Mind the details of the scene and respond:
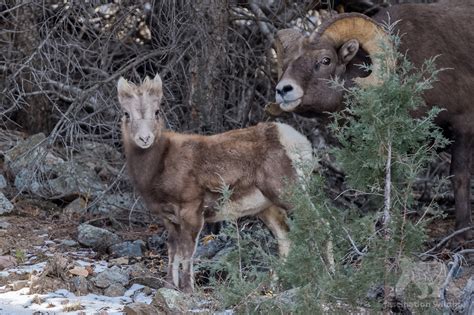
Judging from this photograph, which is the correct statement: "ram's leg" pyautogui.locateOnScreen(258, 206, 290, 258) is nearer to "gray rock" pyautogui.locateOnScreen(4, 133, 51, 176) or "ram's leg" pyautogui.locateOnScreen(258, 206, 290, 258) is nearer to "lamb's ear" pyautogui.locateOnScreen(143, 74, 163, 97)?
"lamb's ear" pyautogui.locateOnScreen(143, 74, 163, 97)

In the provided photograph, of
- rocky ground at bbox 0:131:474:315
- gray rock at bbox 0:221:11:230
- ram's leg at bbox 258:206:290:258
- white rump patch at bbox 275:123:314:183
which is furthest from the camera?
gray rock at bbox 0:221:11:230

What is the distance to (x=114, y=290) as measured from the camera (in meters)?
8.59

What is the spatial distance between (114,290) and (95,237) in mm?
1628

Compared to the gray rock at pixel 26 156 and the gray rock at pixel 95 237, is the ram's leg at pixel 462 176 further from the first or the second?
the gray rock at pixel 26 156

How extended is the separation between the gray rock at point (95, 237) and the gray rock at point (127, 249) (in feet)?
0.32

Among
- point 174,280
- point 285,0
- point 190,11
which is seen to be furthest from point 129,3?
point 174,280

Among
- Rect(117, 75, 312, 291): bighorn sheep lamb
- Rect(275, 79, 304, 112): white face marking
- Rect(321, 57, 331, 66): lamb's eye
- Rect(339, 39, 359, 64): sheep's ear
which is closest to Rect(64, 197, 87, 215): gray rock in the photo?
Rect(117, 75, 312, 291): bighorn sheep lamb

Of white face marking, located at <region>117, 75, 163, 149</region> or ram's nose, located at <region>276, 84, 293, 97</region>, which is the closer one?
white face marking, located at <region>117, 75, 163, 149</region>

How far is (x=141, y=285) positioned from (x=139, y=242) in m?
1.37

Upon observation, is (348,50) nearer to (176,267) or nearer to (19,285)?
(176,267)

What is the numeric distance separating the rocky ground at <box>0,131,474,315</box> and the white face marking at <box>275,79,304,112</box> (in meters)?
1.34

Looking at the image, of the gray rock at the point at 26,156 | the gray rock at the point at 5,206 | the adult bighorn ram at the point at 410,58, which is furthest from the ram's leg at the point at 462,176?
the gray rock at the point at 5,206

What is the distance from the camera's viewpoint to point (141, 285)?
29.2ft

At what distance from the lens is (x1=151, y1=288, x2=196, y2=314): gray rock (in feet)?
25.0
